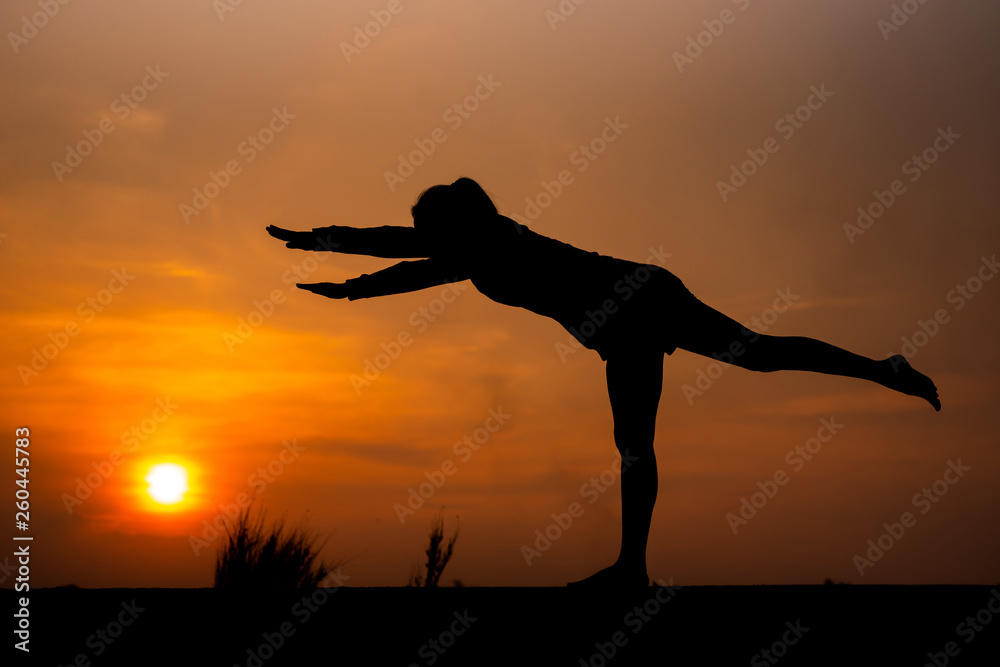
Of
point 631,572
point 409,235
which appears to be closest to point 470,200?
point 409,235

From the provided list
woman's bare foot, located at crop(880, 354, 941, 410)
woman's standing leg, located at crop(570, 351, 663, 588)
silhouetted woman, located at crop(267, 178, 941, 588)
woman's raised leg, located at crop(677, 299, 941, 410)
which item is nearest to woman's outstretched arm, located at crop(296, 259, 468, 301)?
silhouetted woman, located at crop(267, 178, 941, 588)

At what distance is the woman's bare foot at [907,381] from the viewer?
4.29 metres

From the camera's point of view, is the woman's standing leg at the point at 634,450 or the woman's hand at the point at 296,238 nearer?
the woman's standing leg at the point at 634,450

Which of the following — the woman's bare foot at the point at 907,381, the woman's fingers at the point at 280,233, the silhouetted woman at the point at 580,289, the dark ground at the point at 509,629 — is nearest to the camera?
the dark ground at the point at 509,629

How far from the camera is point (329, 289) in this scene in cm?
382

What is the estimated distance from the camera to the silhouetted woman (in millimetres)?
3645

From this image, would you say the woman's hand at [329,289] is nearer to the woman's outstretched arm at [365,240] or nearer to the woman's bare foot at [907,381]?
the woman's outstretched arm at [365,240]

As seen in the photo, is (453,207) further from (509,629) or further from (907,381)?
(907,381)

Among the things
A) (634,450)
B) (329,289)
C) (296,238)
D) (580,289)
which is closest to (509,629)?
(634,450)

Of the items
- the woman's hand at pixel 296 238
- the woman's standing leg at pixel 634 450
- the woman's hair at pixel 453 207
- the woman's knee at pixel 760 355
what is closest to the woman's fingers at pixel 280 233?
the woman's hand at pixel 296 238

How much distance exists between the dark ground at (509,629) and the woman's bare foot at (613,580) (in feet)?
0.25

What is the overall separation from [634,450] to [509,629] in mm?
994

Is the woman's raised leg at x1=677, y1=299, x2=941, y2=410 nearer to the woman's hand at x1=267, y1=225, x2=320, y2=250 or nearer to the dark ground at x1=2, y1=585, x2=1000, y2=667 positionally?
the dark ground at x1=2, y1=585, x2=1000, y2=667

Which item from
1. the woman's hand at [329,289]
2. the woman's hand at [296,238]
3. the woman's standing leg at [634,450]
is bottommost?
the woman's standing leg at [634,450]
